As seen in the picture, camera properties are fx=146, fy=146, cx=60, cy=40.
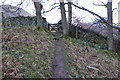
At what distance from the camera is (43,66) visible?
468 cm

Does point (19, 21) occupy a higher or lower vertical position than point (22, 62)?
higher

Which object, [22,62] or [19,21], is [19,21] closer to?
[19,21]

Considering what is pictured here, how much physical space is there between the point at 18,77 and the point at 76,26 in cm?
1053

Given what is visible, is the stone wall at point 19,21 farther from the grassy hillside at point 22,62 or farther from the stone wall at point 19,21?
the grassy hillside at point 22,62

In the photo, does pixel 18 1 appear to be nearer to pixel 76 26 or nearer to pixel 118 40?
pixel 76 26

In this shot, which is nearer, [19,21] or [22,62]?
[22,62]

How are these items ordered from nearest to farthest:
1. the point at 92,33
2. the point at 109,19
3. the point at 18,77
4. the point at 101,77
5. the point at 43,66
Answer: the point at 18,77 < the point at 43,66 < the point at 101,77 < the point at 109,19 < the point at 92,33

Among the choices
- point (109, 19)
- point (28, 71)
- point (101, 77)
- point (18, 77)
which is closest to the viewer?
point (18, 77)

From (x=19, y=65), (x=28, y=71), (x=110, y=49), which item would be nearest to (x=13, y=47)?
(x=19, y=65)

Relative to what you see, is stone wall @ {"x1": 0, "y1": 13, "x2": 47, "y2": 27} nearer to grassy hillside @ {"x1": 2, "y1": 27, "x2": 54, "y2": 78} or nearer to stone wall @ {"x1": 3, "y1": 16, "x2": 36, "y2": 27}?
stone wall @ {"x1": 3, "y1": 16, "x2": 36, "y2": 27}

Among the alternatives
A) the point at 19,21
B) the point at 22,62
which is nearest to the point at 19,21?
the point at 19,21

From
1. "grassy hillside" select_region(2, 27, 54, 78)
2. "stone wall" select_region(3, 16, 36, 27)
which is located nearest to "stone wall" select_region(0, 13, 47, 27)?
"stone wall" select_region(3, 16, 36, 27)

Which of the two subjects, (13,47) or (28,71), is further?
(13,47)

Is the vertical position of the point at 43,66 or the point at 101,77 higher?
the point at 43,66
